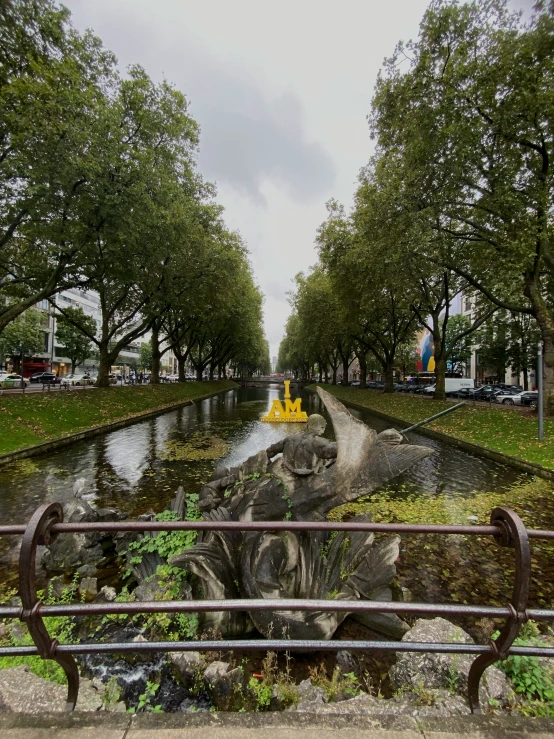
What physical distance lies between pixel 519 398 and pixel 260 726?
37106 mm

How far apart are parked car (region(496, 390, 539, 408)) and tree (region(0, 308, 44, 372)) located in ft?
176

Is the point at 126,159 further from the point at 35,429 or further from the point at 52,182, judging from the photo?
the point at 35,429

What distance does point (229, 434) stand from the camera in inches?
662

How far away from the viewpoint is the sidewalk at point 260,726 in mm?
1750

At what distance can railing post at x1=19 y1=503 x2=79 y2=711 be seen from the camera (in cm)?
170

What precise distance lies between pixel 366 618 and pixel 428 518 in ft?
11.0

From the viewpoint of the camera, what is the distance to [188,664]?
136 inches

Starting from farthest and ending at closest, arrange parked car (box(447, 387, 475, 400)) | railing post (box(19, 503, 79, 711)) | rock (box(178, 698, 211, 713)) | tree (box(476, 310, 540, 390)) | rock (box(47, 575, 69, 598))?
parked car (box(447, 387, 475, 400))
tree (box(476, 310, 540, 390))
rock (box(47, 575, 69, 598))
rock (box(178, 698, 211, 713))
railing post (box(19, 503, 79, 711))

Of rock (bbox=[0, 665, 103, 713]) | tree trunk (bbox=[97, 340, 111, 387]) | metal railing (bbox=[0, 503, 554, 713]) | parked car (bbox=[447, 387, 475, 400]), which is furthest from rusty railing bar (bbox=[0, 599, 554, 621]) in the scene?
parked car (bbox=[447, 387, 475, 400])

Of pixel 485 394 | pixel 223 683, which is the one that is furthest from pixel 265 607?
pixel 485 394

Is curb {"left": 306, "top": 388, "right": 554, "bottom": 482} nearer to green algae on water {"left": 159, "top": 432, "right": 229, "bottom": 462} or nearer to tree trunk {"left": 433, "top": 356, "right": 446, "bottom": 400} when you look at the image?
tree trunk {"left": 433, "top": 356, "right": 446, "bottom": 400}

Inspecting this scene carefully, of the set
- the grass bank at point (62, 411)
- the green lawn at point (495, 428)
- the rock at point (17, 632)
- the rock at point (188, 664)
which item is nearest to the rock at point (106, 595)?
the rock at point (17, 632)

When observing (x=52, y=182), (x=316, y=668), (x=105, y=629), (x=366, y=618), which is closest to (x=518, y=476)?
(x=366, y=618)

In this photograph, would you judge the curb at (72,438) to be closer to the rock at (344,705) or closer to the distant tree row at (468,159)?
the rock at (344,705)
